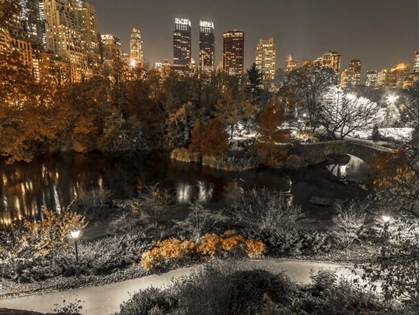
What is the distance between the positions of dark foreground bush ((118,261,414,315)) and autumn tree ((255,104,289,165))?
74.2 ft

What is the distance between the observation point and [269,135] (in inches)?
1257

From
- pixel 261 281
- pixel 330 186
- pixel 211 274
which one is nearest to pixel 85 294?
pixel 211 274

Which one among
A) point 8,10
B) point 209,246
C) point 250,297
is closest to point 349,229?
point 209,246

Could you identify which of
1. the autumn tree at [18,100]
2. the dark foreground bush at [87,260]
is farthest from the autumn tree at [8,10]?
the dark foreground bush at [87,260]

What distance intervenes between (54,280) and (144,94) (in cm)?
3737

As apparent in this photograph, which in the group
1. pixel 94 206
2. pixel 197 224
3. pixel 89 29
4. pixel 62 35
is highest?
pixel 89 29

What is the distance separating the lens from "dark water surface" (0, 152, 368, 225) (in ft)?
72.9

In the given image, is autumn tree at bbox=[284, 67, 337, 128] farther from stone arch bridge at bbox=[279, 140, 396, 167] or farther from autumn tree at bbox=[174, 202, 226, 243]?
autumn tree at bbox=[174, 202, 226, 243]

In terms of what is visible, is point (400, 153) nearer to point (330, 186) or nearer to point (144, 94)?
point (330, 186)

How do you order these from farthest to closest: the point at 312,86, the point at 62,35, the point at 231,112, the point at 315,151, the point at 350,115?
the point at 62,35 → the point at 312,86 → the point at 231,112 → the point at 350,115 → the point at 315,151

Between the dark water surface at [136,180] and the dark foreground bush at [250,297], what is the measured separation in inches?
408

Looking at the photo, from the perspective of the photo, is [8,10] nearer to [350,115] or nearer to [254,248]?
[254,248]

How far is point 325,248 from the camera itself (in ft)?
42.9

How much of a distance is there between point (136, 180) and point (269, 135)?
46.8 feet
